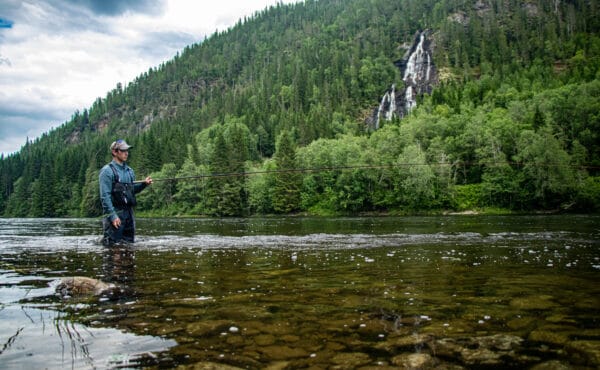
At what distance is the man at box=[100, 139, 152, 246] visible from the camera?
12.6 meters

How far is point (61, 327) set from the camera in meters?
5.38

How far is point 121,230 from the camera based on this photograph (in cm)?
1411

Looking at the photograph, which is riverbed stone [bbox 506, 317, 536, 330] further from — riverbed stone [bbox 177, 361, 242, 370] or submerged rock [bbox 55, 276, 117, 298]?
submerged rock [bbox 55, 276, 117, 298]

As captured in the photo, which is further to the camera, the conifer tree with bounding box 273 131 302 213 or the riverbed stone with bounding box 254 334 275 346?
the conifer tree with bounding box 273 131 302 213

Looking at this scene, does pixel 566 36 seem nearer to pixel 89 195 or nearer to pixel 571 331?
pixel 89 195

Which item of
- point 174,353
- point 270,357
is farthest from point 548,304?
point 174,353

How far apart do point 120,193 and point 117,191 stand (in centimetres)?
11

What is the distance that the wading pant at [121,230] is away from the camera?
44.6 feet

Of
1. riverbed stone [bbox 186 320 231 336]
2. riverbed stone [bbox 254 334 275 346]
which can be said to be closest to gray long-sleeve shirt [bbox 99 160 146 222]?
riverbed stone [bbox 186 320 231 336]

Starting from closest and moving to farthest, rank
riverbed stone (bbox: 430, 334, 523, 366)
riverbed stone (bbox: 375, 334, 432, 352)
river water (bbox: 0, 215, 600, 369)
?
riverbed stone (bbox: 430, 334, 523, 366) < river water (bbox: 0, 215, 600, 369) < riverbed stone (bbox: 375, 334, 432, 352)

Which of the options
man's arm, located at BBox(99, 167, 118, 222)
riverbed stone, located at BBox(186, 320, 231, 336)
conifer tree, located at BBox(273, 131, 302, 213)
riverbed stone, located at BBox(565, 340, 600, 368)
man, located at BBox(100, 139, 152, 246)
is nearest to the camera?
→ riverbed stone, located at BBox(565, 340, 600, 368)

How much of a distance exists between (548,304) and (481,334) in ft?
7.54

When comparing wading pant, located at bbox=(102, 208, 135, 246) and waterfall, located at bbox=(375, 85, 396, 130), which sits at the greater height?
waterfall, located at bbox=(375, 85, 396, 130)

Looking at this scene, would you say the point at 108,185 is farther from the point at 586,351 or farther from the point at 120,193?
the point at 586,351
